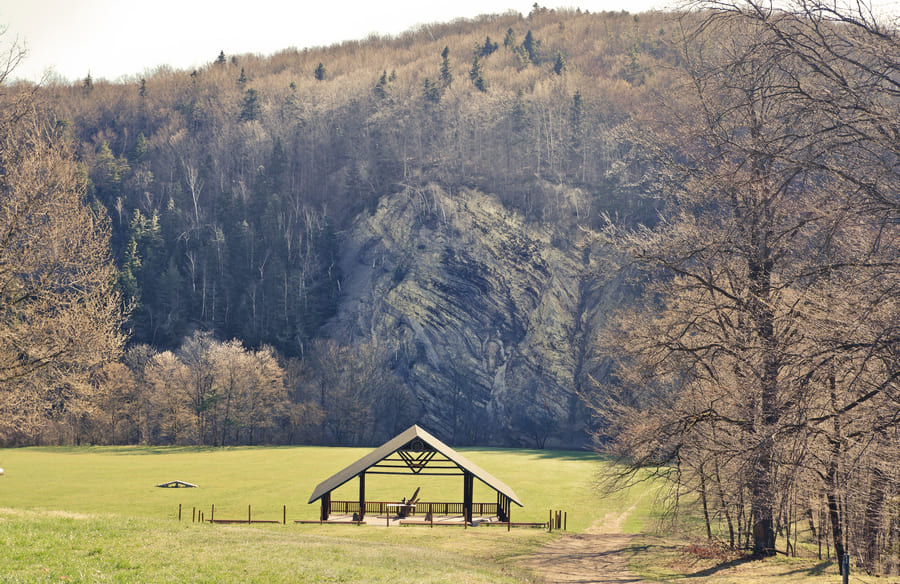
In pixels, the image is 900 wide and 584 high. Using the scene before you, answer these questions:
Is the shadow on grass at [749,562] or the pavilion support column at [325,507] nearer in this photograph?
the shadow on grass at [749,562]

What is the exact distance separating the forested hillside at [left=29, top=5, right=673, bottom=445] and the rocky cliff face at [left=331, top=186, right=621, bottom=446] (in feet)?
1.05

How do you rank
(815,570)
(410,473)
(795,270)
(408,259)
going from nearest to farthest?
1. (795,270)
2. (815,570)
3. (410,473)
4. (408,259)

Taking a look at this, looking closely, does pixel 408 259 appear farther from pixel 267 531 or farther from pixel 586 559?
pixel 586 559

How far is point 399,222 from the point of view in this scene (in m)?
123

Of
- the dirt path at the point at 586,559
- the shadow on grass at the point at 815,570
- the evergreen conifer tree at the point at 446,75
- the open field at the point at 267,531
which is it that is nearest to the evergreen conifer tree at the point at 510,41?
the evergreen conifer tree at the point at 446,75

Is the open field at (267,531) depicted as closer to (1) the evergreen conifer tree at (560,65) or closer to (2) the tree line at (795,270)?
(2) the tree line at (795,270)

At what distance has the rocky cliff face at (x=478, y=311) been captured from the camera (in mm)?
111250

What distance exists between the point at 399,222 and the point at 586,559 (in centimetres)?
9865

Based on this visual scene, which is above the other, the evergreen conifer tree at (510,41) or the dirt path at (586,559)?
the evergreen conifer tree at (510,41)

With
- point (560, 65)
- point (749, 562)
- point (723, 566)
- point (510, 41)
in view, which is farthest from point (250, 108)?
point (749, 562)

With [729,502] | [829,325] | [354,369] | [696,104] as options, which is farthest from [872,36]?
[354,369]

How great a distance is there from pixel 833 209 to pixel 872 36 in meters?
2.95

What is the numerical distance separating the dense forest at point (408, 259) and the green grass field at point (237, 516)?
6550mm

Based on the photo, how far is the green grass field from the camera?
50.4 feet
